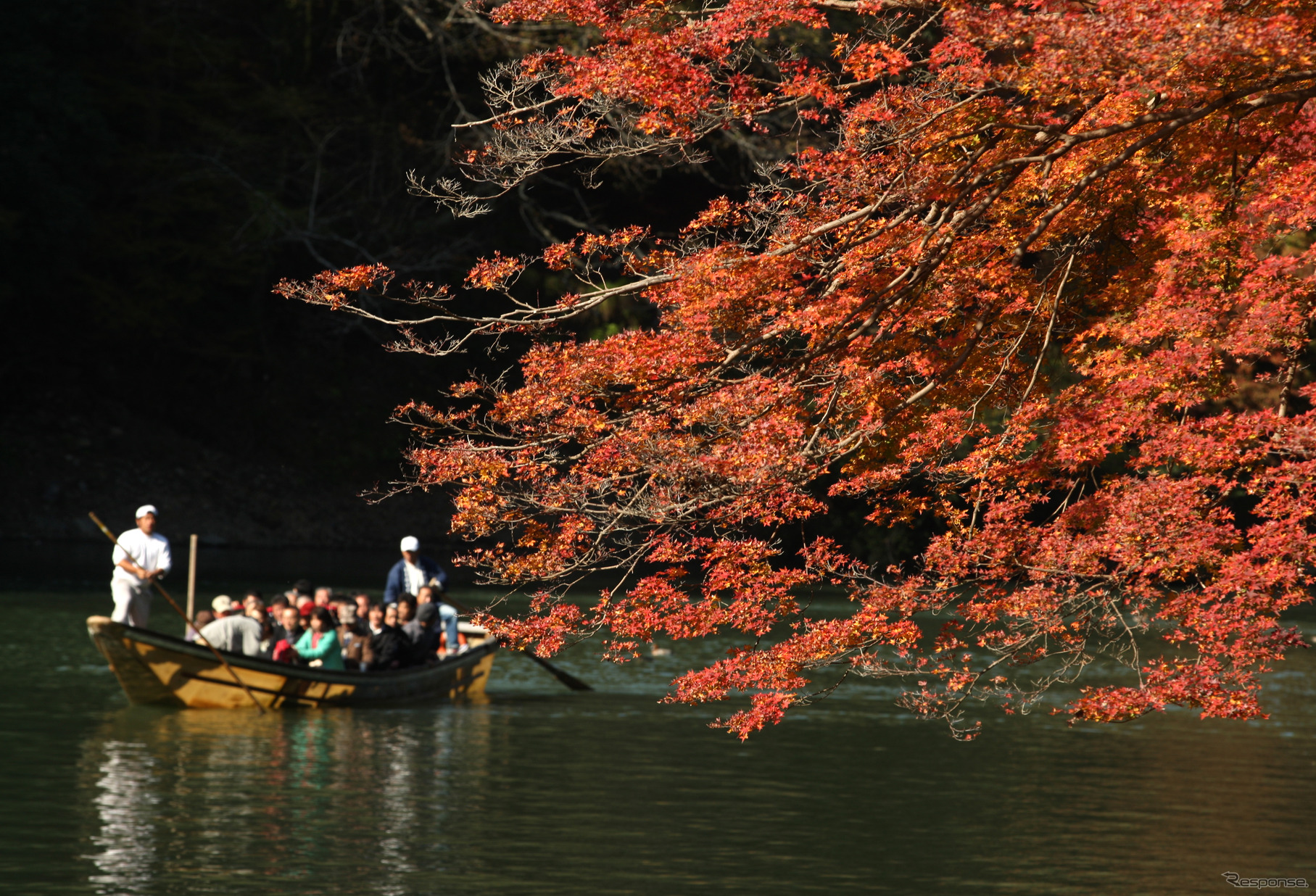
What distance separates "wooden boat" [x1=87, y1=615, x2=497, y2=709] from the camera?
16.6m

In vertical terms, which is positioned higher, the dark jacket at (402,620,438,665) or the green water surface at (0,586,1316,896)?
the dark jacket at (402,620,438,665)

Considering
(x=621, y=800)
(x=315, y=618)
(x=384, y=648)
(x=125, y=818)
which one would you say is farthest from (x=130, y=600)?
(x=621, y=800)

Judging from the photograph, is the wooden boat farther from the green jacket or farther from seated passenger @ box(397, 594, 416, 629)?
seated passenger @ box(397, 594, 416, 629)

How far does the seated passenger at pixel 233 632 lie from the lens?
56.6 feet

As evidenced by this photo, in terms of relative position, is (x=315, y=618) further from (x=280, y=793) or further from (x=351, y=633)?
(x=280, y=793)

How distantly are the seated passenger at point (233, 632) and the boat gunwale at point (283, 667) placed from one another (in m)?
0.13

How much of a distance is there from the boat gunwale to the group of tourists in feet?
0.39

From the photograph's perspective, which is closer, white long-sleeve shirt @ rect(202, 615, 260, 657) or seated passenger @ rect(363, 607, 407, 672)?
white long-sleeve shirt @ rect(202, 615, 260, 657)

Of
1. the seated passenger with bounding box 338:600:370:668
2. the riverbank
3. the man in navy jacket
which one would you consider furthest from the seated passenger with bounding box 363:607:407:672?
the riverbank

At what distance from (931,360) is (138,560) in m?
10.00

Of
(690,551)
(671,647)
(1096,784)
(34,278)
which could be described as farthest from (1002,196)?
(34,278)

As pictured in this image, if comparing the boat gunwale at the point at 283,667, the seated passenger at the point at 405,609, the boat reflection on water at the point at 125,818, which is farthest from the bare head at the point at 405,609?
the boat reflection on water at the point at 125,818

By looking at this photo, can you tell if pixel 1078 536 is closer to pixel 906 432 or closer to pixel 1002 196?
pixel 906 432

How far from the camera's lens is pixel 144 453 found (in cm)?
3894
